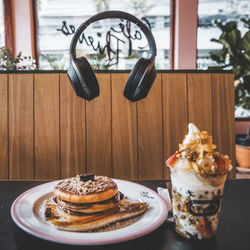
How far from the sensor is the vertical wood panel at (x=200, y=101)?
166 centimetres

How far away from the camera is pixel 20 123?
5.44 feet

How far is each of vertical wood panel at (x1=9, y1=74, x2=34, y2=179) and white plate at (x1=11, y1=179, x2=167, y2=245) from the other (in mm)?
940

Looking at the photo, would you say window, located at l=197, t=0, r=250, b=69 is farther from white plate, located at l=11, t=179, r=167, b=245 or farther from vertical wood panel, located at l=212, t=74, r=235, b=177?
white plate, located at l=11, t=179, r=167, b=245

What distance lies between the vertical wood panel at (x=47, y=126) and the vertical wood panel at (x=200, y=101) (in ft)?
2.76

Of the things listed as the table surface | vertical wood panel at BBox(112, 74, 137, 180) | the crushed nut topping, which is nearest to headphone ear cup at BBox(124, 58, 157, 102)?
the crushed nut topping

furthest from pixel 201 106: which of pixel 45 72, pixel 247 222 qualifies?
pixel 247 222

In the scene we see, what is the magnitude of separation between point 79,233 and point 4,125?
52.2 inches

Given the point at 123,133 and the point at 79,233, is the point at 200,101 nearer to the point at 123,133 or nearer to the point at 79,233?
the point at 123,133

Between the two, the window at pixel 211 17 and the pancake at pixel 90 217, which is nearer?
the pancake at pixel 90 217

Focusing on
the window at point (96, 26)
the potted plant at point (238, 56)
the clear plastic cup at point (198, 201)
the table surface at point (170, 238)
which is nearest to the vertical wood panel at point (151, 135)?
the table surface at point (170, 238)

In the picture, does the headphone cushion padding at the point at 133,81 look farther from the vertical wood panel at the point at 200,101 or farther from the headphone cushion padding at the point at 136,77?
the vertical wood panel at the point at 200,101

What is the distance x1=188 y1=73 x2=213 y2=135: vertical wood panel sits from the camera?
1663 mm

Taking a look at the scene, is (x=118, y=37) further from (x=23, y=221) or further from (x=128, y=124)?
(x=23, y=221)

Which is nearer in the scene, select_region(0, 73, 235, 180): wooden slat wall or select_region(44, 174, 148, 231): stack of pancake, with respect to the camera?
select_region(44, 174, 148, 231): stack of pancake
